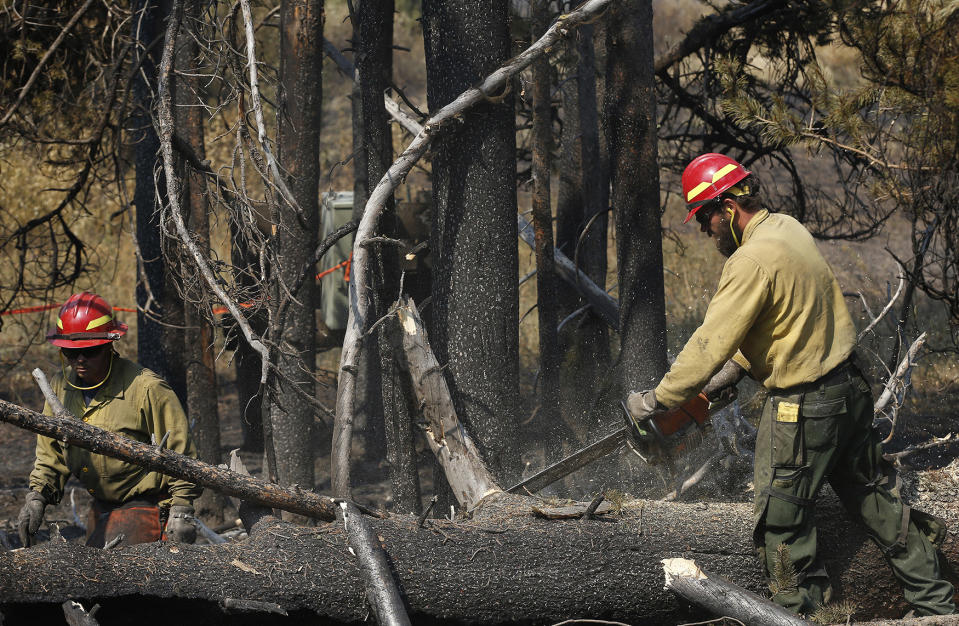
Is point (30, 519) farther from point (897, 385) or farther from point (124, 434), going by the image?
point (897, 385)

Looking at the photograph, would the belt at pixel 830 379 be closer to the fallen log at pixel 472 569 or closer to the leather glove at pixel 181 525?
the fallen log at pixel 472 569

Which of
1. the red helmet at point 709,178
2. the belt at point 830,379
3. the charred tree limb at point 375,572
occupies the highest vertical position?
the red helmet at point 709,178

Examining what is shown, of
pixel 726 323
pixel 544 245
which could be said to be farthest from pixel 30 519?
pixel 544 245

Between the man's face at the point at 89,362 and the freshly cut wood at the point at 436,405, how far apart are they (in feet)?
5.34

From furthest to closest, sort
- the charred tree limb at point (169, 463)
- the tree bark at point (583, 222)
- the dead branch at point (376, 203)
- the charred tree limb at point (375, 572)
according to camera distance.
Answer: the tree bark at point (583, 222) → the dead branch at point (376, 203) → the charred tree limb at point (169, 463) → the charred tree limb at point (375, 572)

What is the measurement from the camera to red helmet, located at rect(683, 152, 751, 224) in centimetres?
392

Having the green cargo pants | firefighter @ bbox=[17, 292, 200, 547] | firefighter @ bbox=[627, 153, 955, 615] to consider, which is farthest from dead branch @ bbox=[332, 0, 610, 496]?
the green cargo pants

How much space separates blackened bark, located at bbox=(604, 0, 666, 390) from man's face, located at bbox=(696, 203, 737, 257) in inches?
81.5

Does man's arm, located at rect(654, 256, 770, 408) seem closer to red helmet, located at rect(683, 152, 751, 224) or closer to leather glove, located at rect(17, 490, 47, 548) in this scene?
red helmet, located at rect(683, 152, 751, 224)

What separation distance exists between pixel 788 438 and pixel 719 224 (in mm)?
1056

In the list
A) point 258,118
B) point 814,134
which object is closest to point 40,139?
point 258,118

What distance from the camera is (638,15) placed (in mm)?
6109

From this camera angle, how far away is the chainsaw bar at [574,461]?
433 cm

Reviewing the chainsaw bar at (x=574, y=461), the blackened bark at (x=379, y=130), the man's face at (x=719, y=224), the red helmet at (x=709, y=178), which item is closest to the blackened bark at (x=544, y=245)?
the blackened bark at (x=379, y=130)
